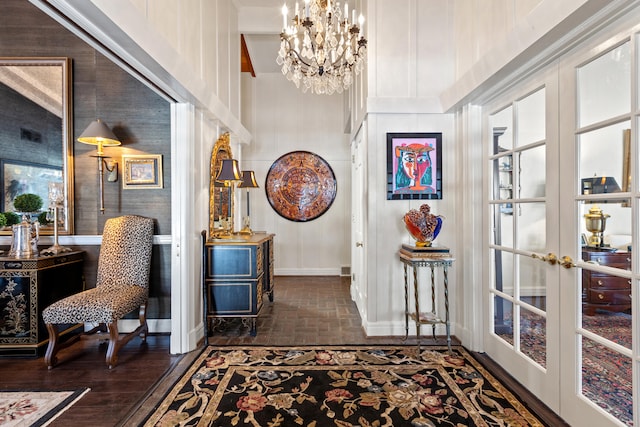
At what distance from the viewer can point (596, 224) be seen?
177 centimetres

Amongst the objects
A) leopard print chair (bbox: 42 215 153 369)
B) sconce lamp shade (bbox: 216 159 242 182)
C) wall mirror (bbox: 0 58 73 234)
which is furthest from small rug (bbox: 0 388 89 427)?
sconce lamp shade (bbox: 216 159 242 182)

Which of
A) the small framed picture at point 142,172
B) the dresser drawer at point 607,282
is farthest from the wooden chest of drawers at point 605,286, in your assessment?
the small framed picture at point 142,172

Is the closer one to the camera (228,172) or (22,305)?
(22,305)

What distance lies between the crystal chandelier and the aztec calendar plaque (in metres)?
3.31

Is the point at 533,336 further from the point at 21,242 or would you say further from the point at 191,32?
the point at 21,242

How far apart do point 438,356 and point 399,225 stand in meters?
1.28

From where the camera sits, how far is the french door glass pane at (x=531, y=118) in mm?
2184

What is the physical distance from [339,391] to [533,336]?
1464 millimetres

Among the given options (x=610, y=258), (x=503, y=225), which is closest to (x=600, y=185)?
(x=610, y=258)

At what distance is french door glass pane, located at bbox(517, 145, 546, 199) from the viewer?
86.0 inches

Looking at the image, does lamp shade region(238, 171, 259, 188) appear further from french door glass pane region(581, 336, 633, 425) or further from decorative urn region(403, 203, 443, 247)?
french door glass pane region(581, 336, 633, 425)

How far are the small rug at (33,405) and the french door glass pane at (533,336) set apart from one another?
129 inches

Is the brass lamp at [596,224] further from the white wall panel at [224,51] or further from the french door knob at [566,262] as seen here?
the white wall panel at [224,51]

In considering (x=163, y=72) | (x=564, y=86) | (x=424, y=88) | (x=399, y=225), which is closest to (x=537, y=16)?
(x=564, y=86)
